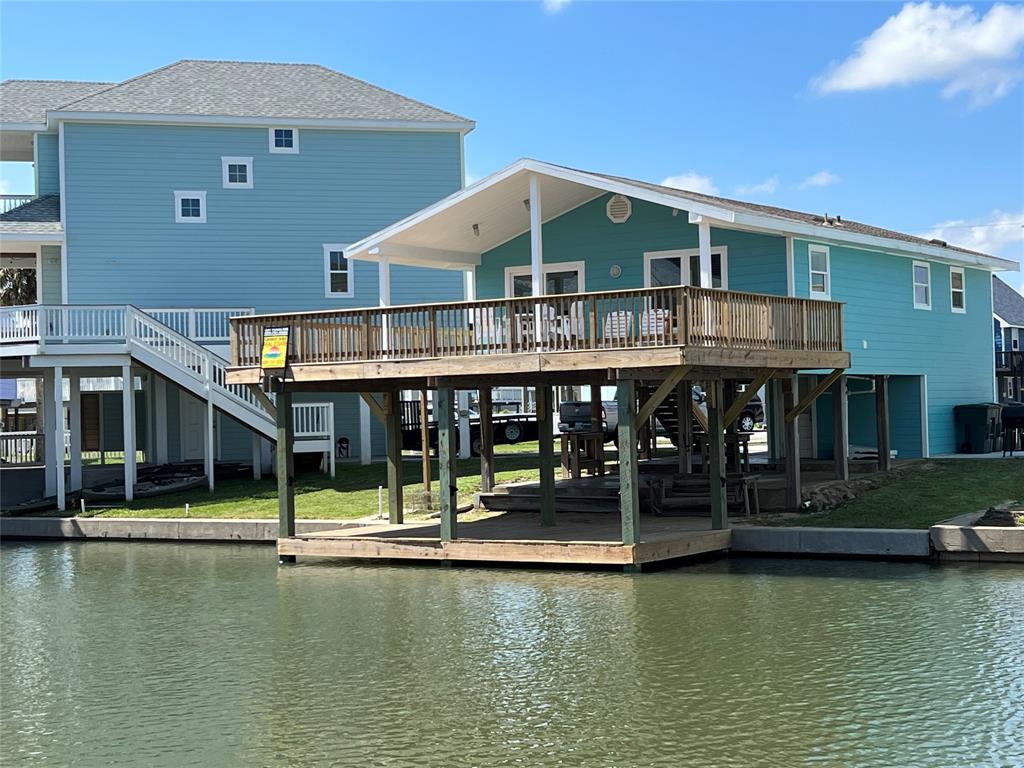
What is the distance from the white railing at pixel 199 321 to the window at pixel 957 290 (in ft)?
52.4

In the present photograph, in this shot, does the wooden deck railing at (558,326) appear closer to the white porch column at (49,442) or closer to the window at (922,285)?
the window at (922,285)

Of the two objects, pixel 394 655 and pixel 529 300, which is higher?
pixel 529 300

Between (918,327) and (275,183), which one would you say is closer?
(918,327)

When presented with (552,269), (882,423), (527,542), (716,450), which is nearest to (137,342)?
(552,269)

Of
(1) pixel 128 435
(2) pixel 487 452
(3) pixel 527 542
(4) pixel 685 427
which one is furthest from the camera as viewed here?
(1) pixel 128 435

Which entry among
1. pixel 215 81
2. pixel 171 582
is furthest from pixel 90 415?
pixel 171 582

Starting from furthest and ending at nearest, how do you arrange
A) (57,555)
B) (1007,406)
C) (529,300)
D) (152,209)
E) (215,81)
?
1. (215,81)
2. (152,209)
3. (1007,406)
4. (57,555)
5. (529,300)

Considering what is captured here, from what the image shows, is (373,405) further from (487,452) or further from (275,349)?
(487,452)

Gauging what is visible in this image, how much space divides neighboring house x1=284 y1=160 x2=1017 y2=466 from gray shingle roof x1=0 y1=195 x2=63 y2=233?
11.5 metres

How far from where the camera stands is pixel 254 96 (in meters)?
32.9

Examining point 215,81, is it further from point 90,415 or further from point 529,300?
point 529,300

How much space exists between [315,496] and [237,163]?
10228 mm

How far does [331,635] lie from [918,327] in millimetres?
→ 15978

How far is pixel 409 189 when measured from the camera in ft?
105
